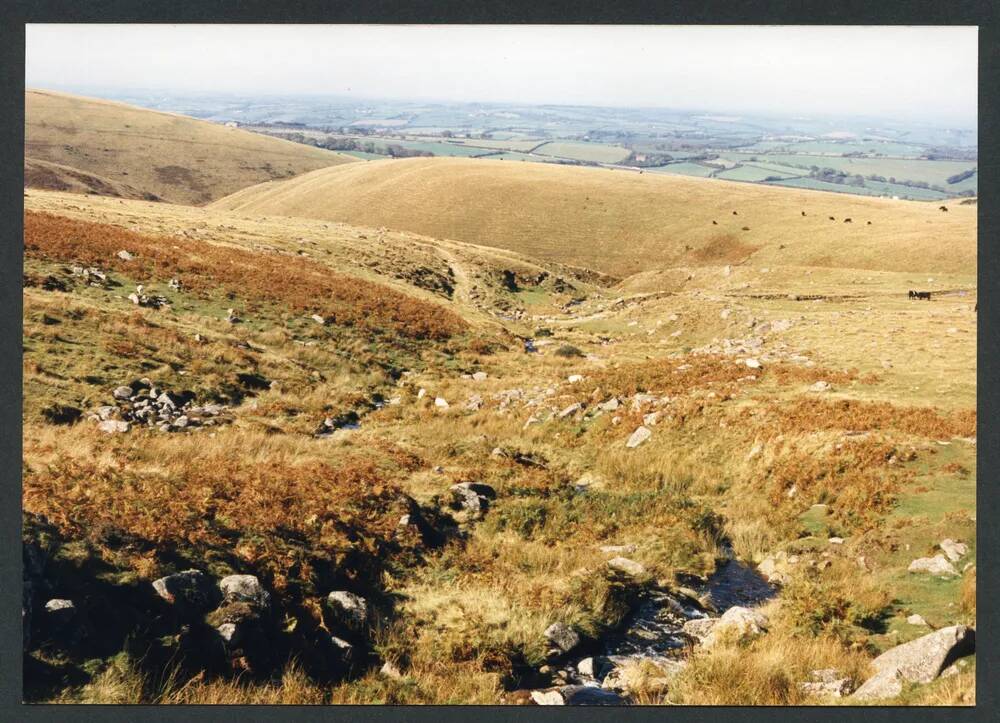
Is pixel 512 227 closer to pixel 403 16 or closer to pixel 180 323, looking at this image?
pixel 180 323


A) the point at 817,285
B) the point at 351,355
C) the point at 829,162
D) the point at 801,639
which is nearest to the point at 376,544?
the point at 801,639

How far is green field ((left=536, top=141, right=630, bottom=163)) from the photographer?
8369 centimetres

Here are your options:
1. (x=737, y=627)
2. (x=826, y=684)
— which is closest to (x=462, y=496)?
(x=737, y=627)

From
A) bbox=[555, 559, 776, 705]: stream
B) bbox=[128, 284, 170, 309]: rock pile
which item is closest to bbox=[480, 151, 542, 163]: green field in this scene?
bbox=[128, 284, 170, 309]: rock pile

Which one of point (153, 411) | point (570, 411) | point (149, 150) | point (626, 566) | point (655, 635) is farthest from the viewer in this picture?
point (149, 150)

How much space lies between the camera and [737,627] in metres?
9.57

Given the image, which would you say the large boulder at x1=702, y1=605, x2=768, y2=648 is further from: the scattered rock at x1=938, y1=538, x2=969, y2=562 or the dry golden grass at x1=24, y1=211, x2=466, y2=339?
the dry golden grass at x1=24, y1=211, x2=466, y2=339

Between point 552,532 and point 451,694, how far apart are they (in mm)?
4537

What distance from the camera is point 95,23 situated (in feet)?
34.1

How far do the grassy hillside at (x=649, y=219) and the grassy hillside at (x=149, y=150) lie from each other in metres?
67.4

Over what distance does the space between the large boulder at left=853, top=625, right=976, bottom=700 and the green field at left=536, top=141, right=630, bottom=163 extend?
78665 millimetres

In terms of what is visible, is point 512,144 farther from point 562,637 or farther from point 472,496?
point 562,637

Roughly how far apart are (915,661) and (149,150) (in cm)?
18355

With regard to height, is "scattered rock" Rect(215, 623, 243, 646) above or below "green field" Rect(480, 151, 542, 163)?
below
